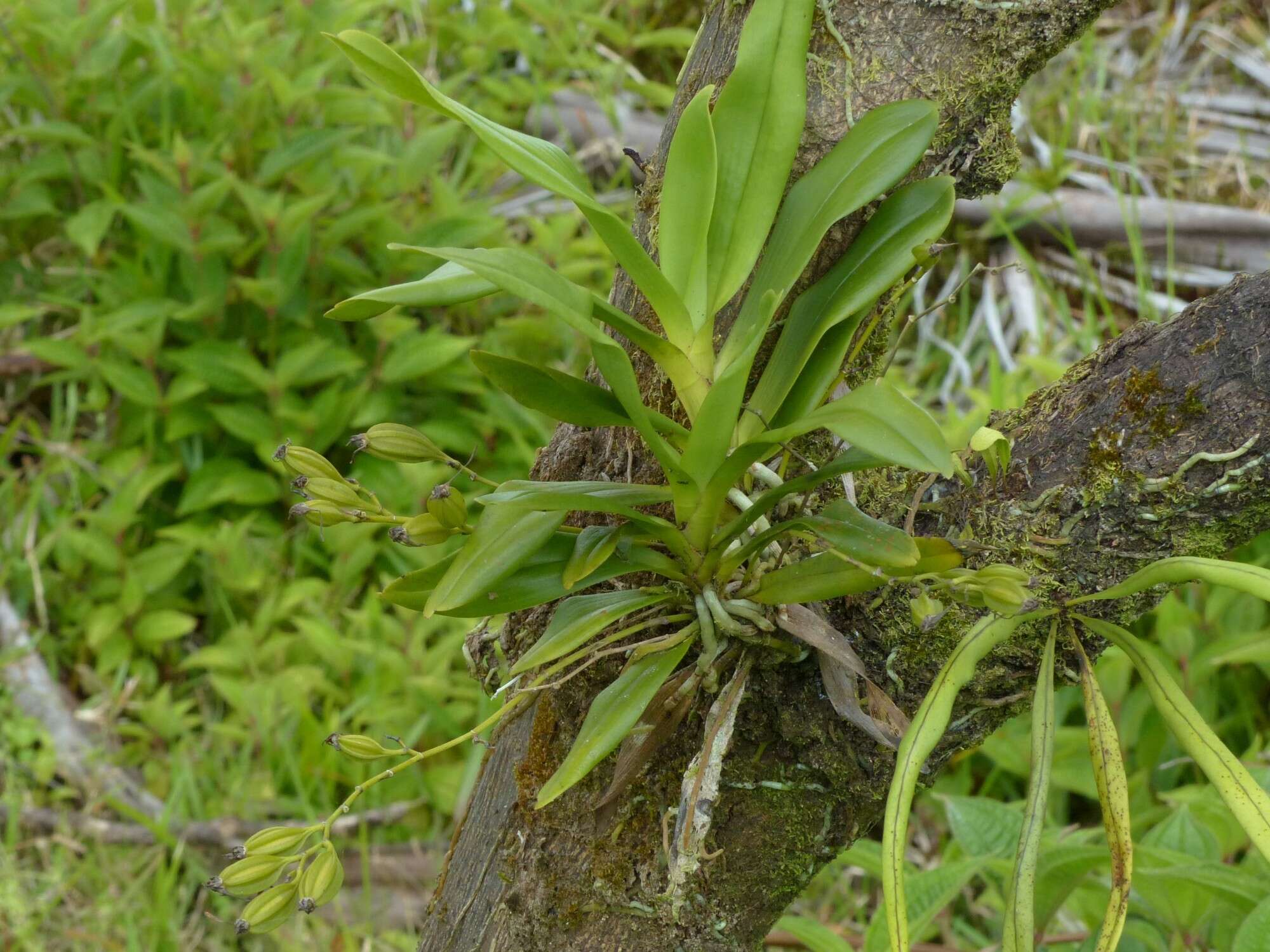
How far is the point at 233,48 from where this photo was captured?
7.64 feet


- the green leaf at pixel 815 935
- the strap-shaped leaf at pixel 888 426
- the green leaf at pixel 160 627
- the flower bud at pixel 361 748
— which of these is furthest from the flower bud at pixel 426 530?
the green leaf at pixel 160 627

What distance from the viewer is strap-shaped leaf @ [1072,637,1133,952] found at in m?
0.63

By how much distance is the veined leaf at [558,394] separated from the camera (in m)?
0.68

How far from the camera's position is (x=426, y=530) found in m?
0.70

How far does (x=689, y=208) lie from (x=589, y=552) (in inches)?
9.1

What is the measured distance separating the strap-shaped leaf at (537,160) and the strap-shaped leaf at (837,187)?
2.3 inches

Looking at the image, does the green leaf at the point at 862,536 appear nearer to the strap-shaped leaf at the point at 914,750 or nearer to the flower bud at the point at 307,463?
the strap-shaped leaf at the point at 914,750

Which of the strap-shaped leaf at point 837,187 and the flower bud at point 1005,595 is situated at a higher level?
the strap-shaped leaf at point 837,187

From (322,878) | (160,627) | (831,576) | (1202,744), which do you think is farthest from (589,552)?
(160,627)

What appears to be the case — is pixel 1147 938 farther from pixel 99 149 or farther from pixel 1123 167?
pixel 99 149

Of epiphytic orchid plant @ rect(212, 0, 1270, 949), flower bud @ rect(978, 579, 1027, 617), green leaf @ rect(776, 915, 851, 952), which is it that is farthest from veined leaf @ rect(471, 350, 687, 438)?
green leaf @ rect(776, 915, 851, 952)

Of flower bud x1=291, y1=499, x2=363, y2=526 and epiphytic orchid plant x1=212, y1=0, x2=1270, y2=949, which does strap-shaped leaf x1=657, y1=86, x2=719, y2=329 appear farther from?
flower bud x1=291, y1=499, x2=363, y2=526

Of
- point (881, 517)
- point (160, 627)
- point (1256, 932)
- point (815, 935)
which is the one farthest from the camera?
point (160, 627)

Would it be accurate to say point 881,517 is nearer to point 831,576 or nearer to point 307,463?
point 831,576
